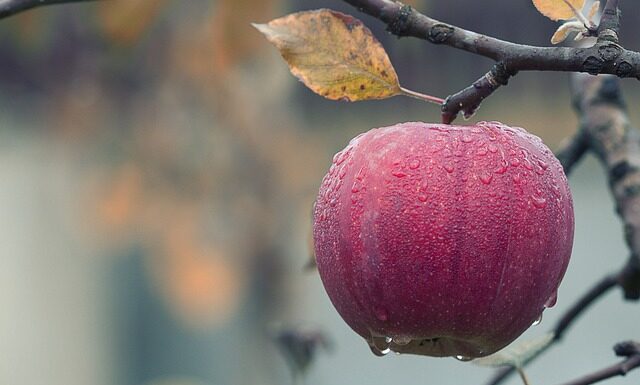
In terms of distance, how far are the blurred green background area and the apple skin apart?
0.22m

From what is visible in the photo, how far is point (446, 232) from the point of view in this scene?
501mm

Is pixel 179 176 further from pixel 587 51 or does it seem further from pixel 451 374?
pixel 451 374

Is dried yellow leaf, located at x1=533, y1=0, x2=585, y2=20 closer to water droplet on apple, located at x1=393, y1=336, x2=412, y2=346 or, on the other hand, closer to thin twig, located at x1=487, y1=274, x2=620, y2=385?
water droplet on apple, located at x1=393, y1=336, x2=412, y2=346

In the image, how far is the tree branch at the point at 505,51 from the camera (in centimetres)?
44

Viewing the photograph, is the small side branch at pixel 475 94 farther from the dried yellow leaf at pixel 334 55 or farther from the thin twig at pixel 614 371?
the thin twig at pixel 614 371

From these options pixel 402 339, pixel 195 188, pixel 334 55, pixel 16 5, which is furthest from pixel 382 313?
pixel 195 188

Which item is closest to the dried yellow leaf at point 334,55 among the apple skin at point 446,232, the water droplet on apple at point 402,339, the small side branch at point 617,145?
the apple skin at point 446,232

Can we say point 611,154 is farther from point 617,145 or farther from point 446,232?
point 446,232

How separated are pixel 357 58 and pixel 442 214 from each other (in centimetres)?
10

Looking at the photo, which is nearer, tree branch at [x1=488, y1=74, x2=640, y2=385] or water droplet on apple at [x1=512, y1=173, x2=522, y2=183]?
water droplet on apple at [x1=512, y1=173, x2=522, y2=183]

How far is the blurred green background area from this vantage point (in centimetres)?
155

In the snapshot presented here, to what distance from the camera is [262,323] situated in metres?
3.29

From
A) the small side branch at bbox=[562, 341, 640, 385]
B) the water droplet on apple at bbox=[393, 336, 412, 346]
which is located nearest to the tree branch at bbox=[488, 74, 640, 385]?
the small side branch at bbox=[562, 341, 640, 385]

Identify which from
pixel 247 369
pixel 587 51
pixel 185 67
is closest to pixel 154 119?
pixel 185 67
